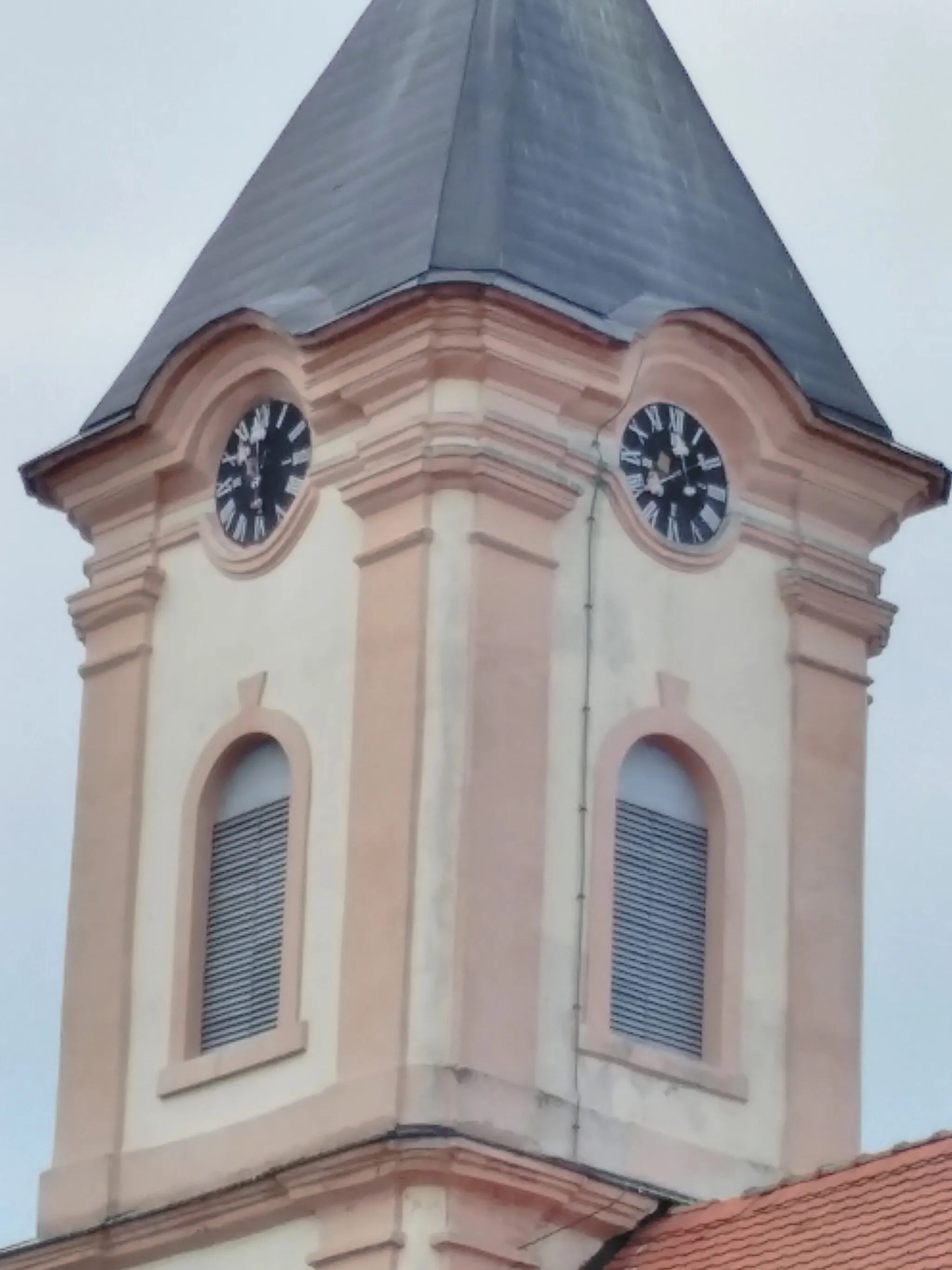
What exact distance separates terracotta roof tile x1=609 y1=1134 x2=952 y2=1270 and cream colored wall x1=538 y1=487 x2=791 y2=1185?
1296mm

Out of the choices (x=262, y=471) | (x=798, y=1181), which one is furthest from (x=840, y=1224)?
(x=262, y=471)

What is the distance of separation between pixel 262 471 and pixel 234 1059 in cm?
388

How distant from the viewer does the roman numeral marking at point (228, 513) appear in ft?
103

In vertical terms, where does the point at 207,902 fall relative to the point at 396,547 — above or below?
below

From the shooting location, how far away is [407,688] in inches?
1156

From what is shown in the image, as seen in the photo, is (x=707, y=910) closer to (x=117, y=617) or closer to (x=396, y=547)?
(x=396, y=547)

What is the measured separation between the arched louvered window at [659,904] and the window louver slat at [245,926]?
2089mm

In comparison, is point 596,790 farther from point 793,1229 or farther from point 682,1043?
point 793,1229

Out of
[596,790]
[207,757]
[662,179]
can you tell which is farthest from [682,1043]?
[662,179]

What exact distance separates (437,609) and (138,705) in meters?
2.85

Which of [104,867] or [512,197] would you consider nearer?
[512,197]

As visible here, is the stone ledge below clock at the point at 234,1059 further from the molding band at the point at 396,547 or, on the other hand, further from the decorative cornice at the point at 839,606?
the decorative cornice at the point at 839,606

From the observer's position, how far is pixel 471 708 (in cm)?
2927

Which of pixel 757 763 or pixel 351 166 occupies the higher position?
pixel 351 166
